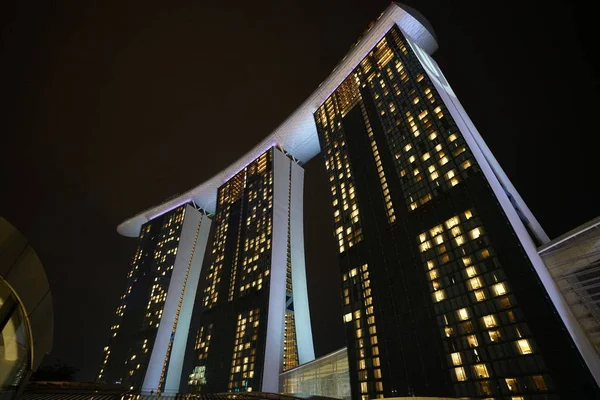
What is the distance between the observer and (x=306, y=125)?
99562 mm

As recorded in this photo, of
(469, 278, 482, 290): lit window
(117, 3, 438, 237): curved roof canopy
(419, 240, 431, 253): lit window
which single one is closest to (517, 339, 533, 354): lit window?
(469, 278, 482, 290): lit window

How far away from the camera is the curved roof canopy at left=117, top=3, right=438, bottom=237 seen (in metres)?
78.5

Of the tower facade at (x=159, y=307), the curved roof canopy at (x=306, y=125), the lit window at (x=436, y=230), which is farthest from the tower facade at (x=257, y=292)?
the lit window at (x=436, y=230)

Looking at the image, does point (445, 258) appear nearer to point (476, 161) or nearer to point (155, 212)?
point (476, 161)

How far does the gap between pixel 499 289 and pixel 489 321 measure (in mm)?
3767

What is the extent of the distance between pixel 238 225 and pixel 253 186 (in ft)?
44.8

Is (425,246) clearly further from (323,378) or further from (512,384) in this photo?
(323,378)

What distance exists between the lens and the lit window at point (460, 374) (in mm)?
35438

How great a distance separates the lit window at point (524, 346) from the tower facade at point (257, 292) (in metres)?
43.6

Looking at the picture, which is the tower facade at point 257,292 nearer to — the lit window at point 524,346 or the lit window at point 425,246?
the lit window at point 425,246

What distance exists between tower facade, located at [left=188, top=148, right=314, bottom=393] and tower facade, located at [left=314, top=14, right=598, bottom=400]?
69.1 ft

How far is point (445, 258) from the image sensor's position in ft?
141

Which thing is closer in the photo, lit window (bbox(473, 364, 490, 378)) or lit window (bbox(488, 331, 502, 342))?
lit window (bbox(473, 364, 490, 378))

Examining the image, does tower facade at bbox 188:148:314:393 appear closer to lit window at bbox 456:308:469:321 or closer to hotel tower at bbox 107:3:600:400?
hotel tower at bbox 107:3:600:400
